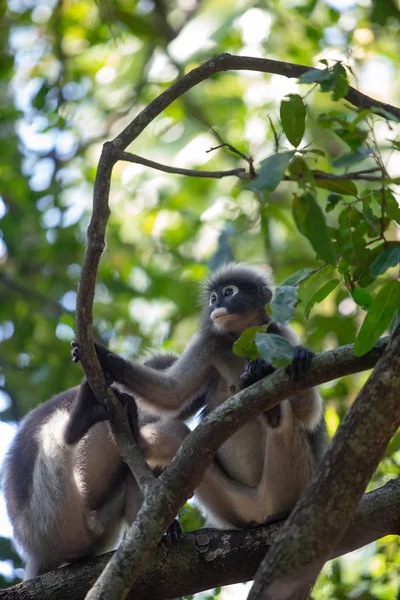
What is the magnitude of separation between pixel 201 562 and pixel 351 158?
2673 mm

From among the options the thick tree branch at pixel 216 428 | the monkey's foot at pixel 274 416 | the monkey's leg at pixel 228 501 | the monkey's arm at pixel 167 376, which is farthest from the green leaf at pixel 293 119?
the monkey's leg at pixel 228 501

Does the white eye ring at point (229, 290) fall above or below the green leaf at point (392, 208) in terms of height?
above

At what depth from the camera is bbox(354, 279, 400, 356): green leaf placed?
3.34m

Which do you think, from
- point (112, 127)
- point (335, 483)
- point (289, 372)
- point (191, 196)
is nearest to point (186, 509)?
point (289, 372)

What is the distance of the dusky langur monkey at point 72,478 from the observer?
5215 millimetres

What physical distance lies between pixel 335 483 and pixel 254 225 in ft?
17.9

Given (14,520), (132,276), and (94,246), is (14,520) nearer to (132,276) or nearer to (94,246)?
(94,246)

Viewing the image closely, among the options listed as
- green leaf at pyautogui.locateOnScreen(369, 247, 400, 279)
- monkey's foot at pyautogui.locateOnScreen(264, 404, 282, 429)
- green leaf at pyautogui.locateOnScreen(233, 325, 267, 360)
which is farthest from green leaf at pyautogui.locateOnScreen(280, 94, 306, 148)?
monkey's foot at pyautogui.locateOnScreen(264, 404, 282, 429)

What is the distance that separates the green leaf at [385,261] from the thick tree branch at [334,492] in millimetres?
316

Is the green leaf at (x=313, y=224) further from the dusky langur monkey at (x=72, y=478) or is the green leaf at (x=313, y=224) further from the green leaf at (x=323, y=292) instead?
the dusky langur monkey at (x=72, y=478)

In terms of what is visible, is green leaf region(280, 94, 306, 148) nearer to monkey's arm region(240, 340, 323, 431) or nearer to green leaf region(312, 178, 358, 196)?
green leaf region(312, 178, 358, 196)

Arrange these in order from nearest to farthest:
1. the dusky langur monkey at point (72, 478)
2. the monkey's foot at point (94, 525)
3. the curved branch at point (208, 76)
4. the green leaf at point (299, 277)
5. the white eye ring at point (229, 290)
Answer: the green leaf at point (299, 277), the curved branch at point (208, 76), the dusky langur monkey at point (72, 478), the monkey's foot at point (94, 525), the white eye ring at point (229, 290)

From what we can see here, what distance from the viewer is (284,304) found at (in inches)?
132

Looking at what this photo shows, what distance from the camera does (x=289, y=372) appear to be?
3812 millimetres
